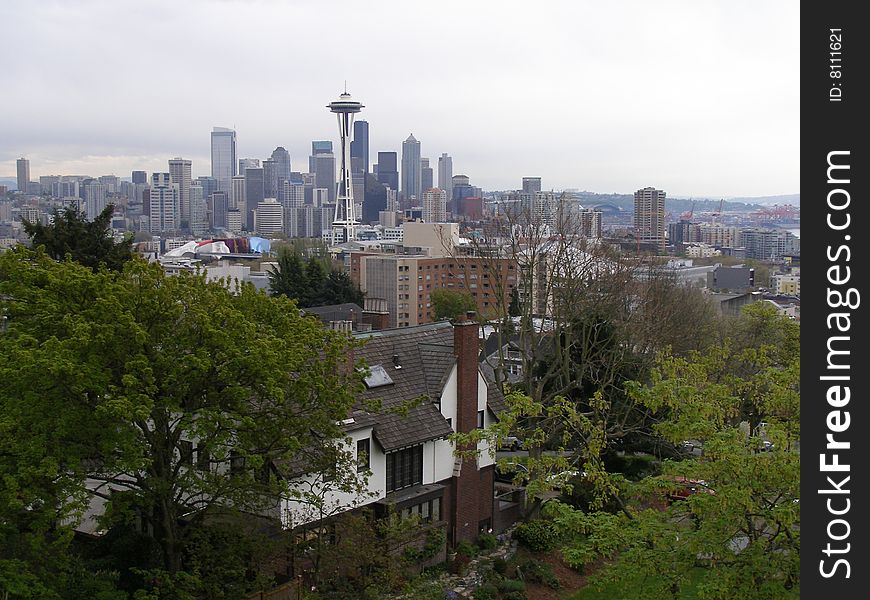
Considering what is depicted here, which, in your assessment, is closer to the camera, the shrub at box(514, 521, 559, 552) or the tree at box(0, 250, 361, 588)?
the tree at box(0, 250, 361, 588)

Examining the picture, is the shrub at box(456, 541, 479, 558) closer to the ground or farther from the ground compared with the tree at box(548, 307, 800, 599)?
closer to the ground

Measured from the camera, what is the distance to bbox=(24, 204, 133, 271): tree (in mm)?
33812

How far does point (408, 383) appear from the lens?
28.2 metres

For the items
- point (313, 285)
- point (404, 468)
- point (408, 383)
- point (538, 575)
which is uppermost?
point (313, 285)

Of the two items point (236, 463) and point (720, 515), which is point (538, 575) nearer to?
point (236, 463)

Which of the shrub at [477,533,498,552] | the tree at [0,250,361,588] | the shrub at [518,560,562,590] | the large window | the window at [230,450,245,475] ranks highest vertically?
the tree at [0,250,361,588]

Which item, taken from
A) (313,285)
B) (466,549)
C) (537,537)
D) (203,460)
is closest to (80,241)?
(203,460)

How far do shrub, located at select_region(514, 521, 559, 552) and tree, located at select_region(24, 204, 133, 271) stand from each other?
17.0 metres

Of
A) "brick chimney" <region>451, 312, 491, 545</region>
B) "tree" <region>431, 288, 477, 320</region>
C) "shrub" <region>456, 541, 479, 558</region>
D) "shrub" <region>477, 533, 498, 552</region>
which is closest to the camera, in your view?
"shrub" <region>456, 541, 479, 558</region>

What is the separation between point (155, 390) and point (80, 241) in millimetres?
18334

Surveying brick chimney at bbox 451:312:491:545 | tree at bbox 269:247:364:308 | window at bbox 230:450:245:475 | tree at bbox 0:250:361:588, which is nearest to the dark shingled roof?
brick chimney at bbox 451:312:491:545

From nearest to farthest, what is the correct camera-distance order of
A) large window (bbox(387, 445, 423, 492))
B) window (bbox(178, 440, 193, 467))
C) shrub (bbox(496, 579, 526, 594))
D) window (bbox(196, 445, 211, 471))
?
window (bbox(196, 445, 211, 471))
window (bbox(178, 440, 193, 467))
shrub (bbox(496, 579, 526, 594))
large window (bbox(387, 445, 423, 492))

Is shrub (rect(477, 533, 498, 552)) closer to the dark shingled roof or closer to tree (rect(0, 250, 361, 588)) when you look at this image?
the dark shingled roof
